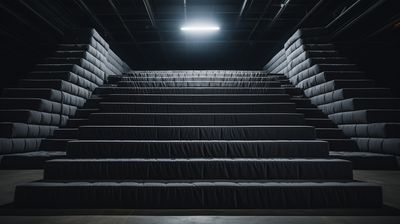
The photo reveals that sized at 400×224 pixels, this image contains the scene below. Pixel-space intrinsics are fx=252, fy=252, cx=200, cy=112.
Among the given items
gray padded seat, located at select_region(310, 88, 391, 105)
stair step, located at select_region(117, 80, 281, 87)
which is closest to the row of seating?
stair step, located at select_region(117, 80, 281, 87)

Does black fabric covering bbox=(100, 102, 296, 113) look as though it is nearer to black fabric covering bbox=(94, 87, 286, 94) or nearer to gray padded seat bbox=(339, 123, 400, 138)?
black fabric covering bbox=(94, 87, 286, 94)

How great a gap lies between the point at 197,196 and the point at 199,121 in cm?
142

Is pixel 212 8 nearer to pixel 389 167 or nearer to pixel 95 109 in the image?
pixel 95 109

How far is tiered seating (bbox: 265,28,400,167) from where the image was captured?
354cm

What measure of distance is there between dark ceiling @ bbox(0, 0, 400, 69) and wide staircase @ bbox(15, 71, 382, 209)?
13.4 feet

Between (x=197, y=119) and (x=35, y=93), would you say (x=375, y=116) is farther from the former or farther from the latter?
(x=35, y=93)

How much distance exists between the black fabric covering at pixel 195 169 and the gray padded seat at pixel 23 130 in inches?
62.7

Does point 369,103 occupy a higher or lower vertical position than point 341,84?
lower

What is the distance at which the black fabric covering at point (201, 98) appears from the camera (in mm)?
3980

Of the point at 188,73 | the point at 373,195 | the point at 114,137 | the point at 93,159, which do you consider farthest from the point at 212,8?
the point at 373,195

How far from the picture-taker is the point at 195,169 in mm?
2291

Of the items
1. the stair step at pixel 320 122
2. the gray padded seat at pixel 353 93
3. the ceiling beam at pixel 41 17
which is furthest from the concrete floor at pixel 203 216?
the ceiling beam at pixel 41 17

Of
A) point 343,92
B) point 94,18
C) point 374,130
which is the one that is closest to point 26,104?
point 94,18

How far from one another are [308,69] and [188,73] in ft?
9.25
